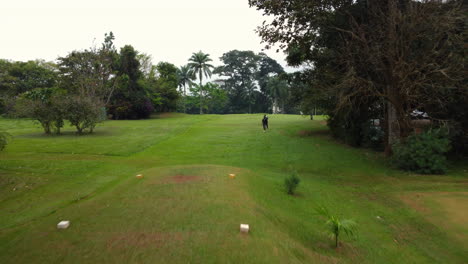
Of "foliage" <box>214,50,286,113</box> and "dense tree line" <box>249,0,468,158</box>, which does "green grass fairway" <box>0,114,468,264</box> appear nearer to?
"dense tree line" <box>249,0,468,158</box>

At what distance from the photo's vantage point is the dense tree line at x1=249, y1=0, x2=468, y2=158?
12.8m

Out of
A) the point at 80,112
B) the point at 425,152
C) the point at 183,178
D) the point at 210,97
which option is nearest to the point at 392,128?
the point at 425,152

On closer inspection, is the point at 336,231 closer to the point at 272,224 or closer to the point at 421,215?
the point at 272,224

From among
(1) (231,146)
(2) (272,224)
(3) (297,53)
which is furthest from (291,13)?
(2) (272,224)

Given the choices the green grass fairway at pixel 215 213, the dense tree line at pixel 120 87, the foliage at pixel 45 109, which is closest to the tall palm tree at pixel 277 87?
the dense tree line at pixel 120 87

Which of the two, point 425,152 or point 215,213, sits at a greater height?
point 425,152

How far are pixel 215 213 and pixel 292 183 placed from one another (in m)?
4.32

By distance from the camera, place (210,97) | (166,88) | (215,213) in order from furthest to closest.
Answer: (210,97) < (166,88) < (215,213)

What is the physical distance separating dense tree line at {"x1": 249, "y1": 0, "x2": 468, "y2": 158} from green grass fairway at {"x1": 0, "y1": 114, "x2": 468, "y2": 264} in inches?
135

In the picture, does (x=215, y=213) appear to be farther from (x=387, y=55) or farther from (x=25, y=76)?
(x=25, y=76)

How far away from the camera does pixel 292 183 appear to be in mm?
9562

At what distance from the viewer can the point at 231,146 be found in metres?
19.4

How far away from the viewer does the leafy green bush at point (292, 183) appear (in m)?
9.53

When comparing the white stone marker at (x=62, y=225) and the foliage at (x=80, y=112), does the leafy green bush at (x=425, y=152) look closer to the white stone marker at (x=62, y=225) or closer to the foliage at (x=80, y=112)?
the white stone marker at (x=62, y=225)
